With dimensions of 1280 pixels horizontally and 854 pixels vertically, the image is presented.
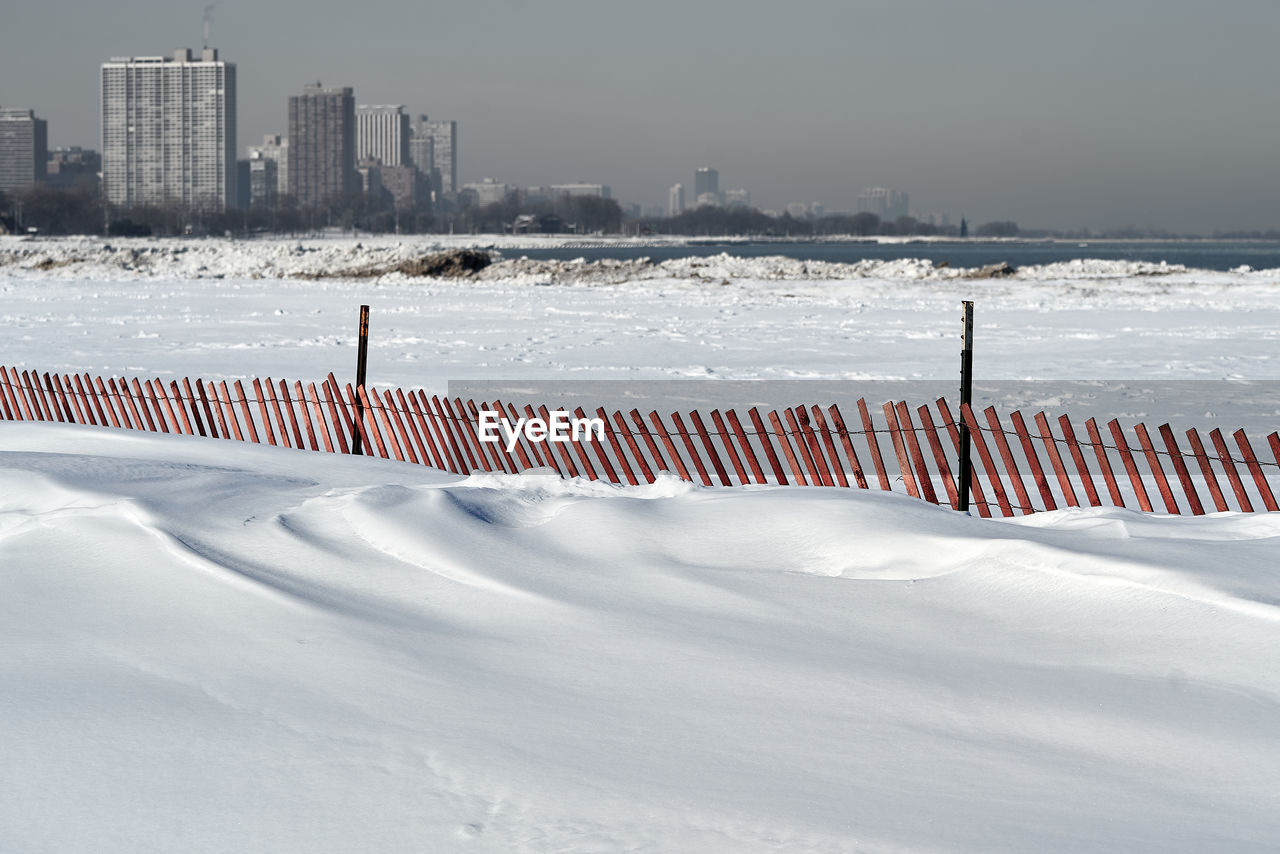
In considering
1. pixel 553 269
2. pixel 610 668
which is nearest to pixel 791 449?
pixel 610 668

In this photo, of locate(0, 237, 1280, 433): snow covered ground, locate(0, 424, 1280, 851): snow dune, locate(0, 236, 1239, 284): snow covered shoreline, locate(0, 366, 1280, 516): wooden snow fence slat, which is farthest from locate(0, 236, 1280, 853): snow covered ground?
locate(0, 236, 1239, 284): snow covered shoreline

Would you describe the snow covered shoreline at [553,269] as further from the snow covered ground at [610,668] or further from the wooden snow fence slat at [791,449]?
the snow covered ground at [610,668]

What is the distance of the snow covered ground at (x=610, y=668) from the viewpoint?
333 centimetres

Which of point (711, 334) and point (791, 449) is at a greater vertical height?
point (711, 334)

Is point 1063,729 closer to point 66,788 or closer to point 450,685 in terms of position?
point 450,685

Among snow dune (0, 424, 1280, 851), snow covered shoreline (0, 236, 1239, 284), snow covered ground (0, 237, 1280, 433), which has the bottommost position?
snow dune (0, 424, 1280, 851)

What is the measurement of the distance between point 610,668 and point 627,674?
3.3 inches

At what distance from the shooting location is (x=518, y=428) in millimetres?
9500

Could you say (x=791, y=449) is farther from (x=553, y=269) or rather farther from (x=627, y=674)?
(x=553, y=269)

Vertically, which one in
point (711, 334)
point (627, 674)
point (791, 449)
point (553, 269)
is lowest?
point (627, 674)

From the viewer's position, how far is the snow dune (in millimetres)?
3322

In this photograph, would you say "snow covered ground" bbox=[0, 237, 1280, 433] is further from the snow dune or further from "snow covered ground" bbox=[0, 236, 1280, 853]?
the snow dune

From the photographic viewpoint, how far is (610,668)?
4.45 meters

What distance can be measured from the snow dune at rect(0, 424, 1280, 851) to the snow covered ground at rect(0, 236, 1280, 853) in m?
0.02
